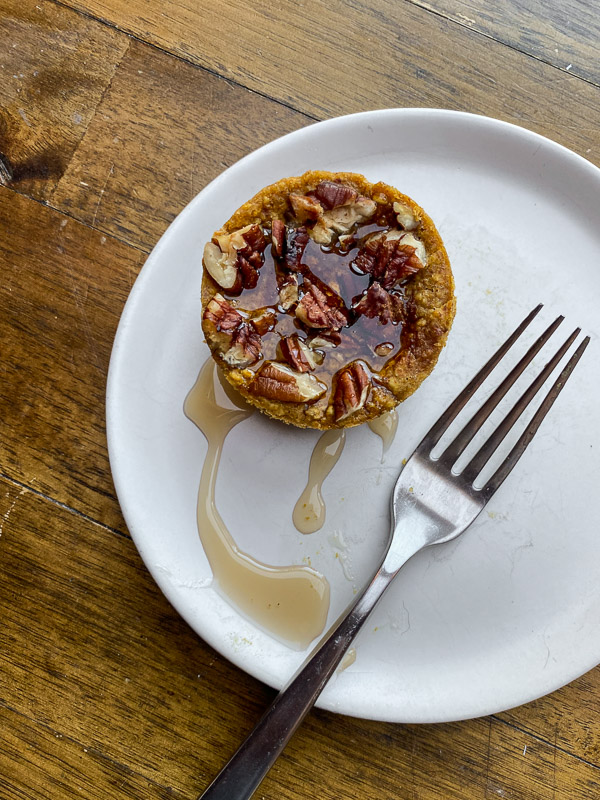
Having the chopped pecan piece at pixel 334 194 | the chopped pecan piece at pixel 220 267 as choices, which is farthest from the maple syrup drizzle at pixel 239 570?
the chopped pecan piece at pixel 334 194

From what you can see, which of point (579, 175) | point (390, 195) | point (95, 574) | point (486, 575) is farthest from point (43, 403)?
point (579, 175)

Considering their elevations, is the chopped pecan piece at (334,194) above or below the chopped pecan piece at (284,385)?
above

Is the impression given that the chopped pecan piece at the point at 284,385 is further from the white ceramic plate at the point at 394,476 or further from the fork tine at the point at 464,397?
the fork tine at the point at 464,397

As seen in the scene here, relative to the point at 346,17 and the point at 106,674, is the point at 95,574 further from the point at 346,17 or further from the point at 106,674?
the point at 346,17

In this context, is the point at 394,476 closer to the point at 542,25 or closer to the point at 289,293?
the point at 289,293

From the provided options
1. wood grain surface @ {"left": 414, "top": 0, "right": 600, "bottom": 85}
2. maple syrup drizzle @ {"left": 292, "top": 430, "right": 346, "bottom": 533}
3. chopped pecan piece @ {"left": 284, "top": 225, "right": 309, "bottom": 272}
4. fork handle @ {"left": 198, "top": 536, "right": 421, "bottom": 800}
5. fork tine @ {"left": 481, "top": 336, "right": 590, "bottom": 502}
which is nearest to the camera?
fork handle @ {"left": 198, "top": 536, "right": 421, "bottom": 800}

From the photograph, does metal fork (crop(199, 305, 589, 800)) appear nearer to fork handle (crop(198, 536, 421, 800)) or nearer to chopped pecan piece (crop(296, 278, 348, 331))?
fork handle (crop(198, 536, 421, 800))

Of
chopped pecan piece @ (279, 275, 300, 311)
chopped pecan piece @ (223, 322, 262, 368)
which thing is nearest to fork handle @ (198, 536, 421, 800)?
chopped pecan piece @ (223, 322, 262, 368)

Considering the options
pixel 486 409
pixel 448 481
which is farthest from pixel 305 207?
pixel 448 481
